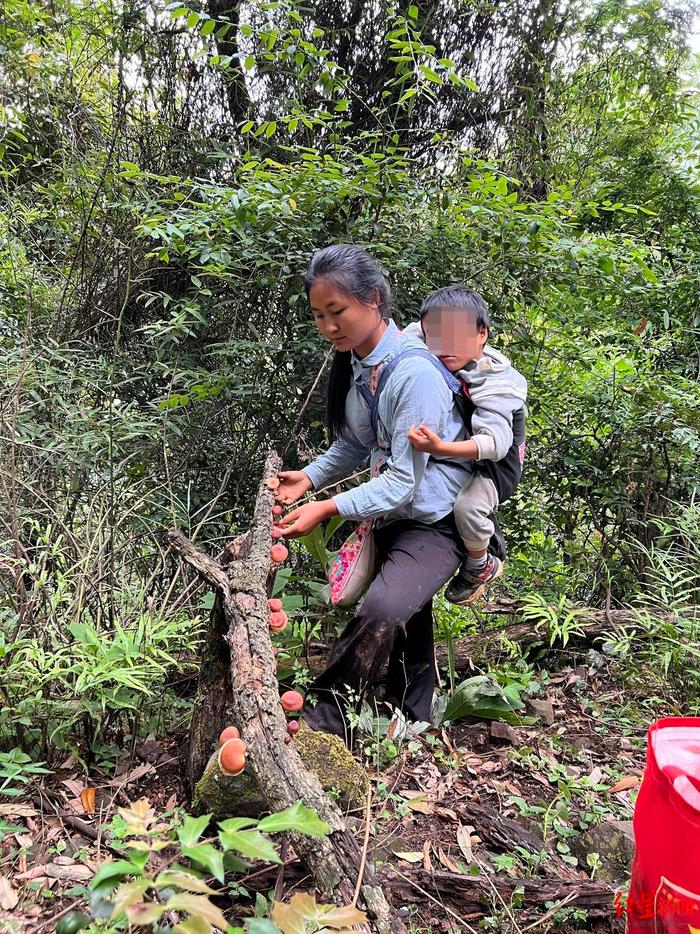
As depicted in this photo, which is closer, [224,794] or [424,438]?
[224,794]

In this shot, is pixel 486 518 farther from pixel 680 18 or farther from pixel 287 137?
pixel 680 18

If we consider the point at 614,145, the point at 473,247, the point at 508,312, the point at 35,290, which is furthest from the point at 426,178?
the point at 35,290

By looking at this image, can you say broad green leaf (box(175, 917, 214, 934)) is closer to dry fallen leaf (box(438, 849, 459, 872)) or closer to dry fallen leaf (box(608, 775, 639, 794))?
dry fallen leaf (box(438, 849, 459, 872))

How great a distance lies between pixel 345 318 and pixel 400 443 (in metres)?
0.47

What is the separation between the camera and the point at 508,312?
3.65 m

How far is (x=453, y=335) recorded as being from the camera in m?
2.35

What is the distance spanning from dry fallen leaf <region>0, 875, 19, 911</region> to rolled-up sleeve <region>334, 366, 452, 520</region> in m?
1.32

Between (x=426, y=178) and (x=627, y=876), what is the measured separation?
348cm

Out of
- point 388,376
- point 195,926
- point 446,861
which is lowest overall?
point 446,861

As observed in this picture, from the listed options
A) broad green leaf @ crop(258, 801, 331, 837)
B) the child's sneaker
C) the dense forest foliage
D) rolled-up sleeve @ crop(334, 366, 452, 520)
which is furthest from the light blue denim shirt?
broad green leaf @ crop(258, 801, 331, 837)

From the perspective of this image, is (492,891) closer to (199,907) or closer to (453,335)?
(199,907)

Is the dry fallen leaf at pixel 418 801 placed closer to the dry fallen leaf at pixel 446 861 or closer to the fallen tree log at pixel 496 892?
the dry fallen leaf at pixel 446 861

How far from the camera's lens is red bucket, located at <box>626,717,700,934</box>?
1.22m

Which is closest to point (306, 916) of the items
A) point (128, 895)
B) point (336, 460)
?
point (128, 895)
